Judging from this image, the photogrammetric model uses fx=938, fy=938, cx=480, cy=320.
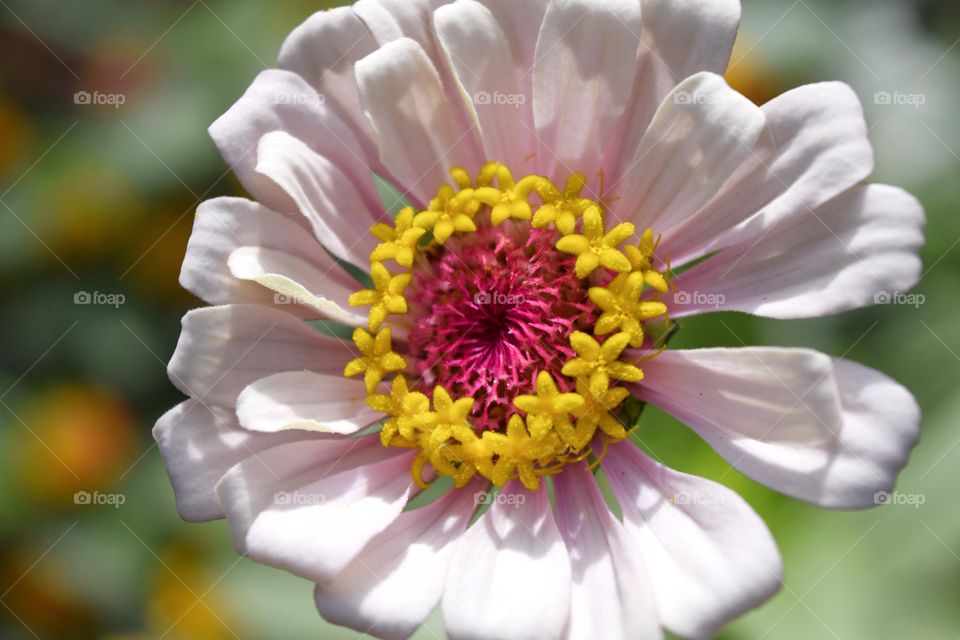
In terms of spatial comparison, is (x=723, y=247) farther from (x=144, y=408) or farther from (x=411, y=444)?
(x=144, y=408)

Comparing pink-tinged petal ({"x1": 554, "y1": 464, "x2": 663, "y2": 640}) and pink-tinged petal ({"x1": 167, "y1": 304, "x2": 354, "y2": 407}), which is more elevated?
pink-tinged petal ({"x1": 167, "y1": 304, "x2": 354, "y2": 407})

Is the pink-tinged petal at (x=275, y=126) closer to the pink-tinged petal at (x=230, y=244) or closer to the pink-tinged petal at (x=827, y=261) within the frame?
the pink-tinged petal at (x=230, y=244)

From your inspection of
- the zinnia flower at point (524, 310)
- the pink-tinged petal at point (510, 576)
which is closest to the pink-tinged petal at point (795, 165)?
the zinnia flower at point (524, 310)

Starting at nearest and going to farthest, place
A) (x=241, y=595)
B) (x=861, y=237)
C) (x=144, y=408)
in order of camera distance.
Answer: (x=861, y=237)
(x=241, y=595)
(x=144, y=408)

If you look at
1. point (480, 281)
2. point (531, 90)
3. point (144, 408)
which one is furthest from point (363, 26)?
point (144, 408)

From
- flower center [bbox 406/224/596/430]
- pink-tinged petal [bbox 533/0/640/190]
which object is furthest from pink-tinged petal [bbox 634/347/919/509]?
pink-tinged petal [bbox 533/0/640/190]

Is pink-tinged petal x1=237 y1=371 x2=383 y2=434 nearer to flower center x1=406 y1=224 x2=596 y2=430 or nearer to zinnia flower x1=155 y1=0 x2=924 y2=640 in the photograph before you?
zinnia flower x1=155 y1=0 x2=924 y2=640

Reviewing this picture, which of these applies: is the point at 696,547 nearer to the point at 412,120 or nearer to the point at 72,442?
the point at 412,120
